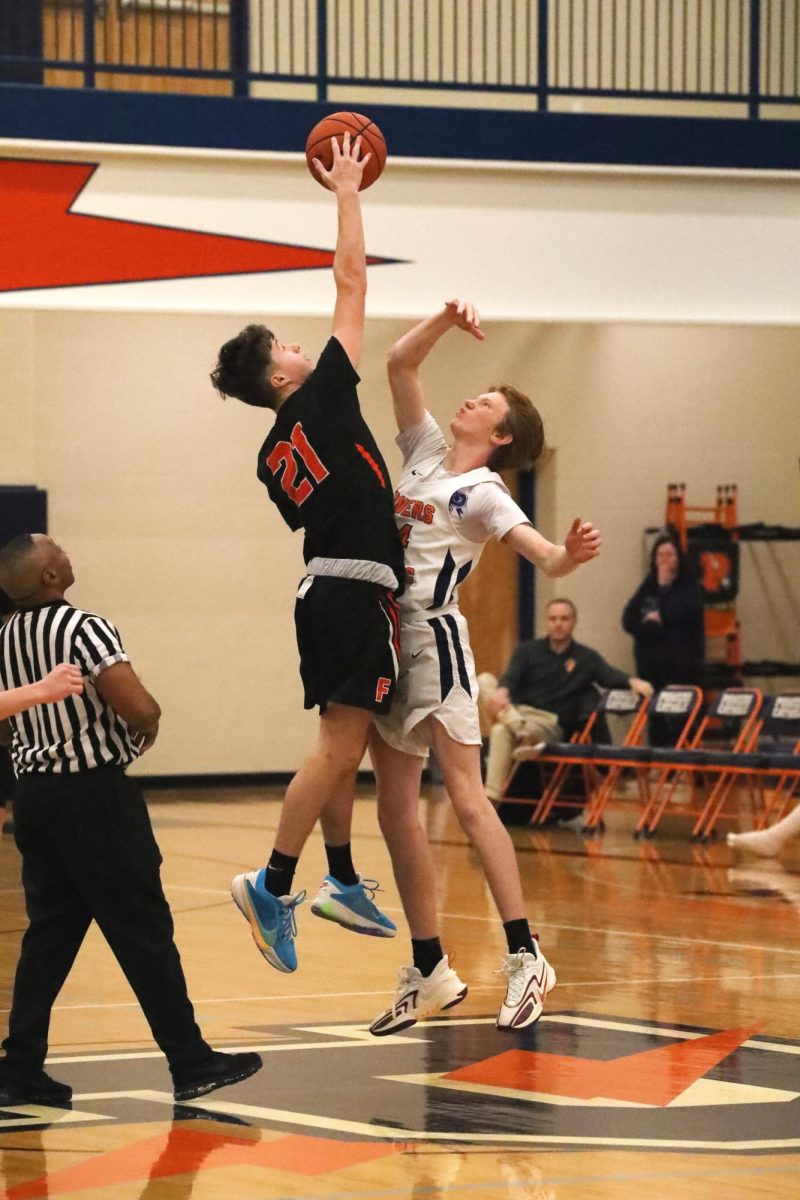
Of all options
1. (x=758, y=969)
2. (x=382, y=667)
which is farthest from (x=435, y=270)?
(x=382, y=667)

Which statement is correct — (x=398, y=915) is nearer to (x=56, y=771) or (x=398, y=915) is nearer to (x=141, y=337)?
(x=56, y=771)

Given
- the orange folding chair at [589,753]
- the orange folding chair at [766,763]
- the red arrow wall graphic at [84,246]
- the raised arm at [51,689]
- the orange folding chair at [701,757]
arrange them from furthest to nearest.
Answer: the orange folding chair at [589,753] → the orange folding chair at [701,757] → the orange folding chair at [766,763] → the red arrow wall graphic at [84,246] → the raised arm at [51,689]

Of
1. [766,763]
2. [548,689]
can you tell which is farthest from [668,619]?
[766,763]

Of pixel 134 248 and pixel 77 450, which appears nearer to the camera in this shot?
pixel 134 248

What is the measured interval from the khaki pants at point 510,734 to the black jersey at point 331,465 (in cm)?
673

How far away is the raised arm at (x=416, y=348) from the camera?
16.3ft

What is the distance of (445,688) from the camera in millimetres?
4992

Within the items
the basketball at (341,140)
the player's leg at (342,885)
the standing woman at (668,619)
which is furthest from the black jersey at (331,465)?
the standing woman at (668,619)

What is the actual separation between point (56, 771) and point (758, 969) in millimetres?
3212

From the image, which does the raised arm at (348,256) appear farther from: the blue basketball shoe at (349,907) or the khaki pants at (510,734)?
the khaki pants at (510,734)

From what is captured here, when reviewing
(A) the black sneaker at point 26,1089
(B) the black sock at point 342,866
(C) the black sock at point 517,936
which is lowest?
(A) the black sneaker at point 26,1089

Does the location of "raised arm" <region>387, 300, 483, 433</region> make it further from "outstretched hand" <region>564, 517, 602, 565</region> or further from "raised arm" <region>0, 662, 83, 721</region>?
"raised arm" <region>0, 662, 83, 721</region>

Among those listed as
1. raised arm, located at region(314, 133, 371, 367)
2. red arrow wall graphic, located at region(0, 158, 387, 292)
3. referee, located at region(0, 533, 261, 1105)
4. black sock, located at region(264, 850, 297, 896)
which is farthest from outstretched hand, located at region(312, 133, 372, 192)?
red arrow wall graphic, located at region(0, 158, 387, 292)

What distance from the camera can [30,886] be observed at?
4.77 metres
